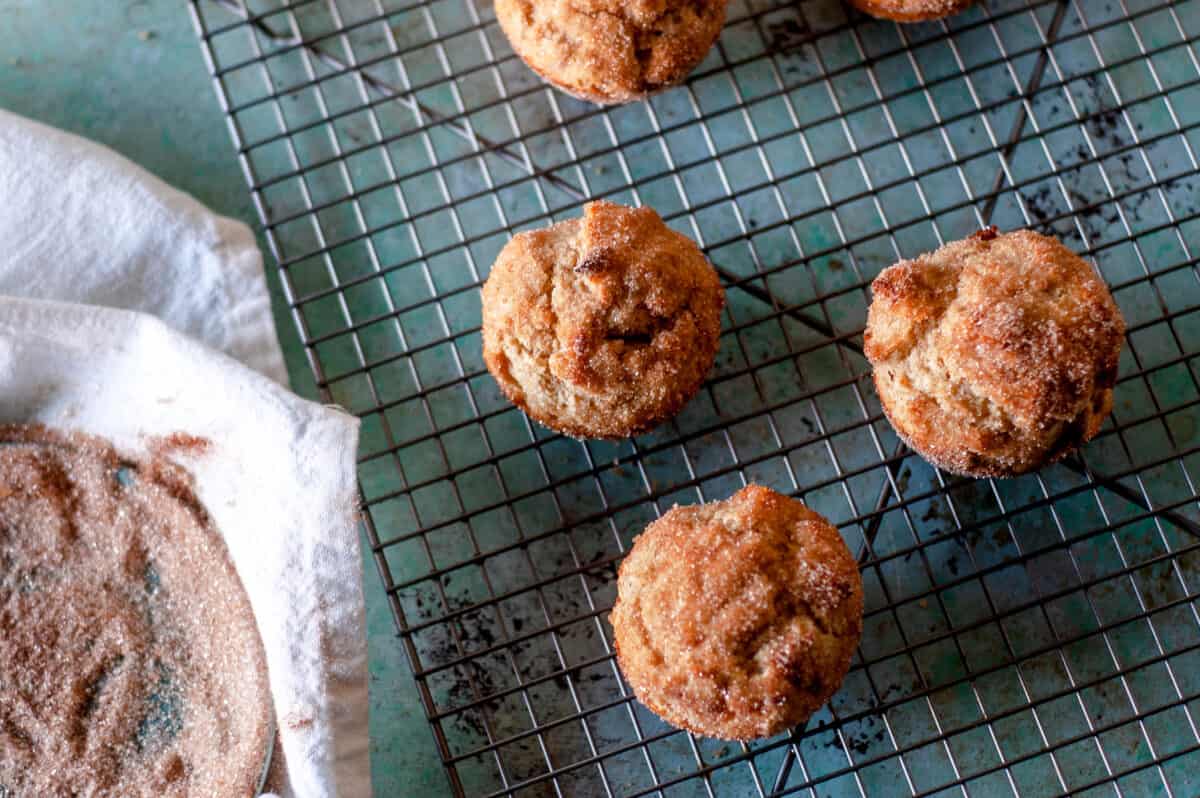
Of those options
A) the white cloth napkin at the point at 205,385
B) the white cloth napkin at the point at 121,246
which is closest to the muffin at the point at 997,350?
the white cloth napkin at the point at 205,385

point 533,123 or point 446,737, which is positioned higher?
point 533,123

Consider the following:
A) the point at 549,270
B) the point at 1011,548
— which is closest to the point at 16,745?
the point at 549,270

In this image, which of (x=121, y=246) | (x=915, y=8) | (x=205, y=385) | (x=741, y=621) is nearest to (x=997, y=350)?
(x=741, y=621)

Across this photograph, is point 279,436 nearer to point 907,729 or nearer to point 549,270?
point 549,270

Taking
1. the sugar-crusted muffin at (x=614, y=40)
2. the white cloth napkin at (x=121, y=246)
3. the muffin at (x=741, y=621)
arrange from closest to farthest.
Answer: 1. the muffin at (x=741, y=621)
2. the sugar-crusted muffin at (x=614, y=40)
3. the white cloth napkin at (x=121, y=246)

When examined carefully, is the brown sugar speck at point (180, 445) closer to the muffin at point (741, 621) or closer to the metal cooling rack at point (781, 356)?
the metal cooling rack at point (781, 356)
